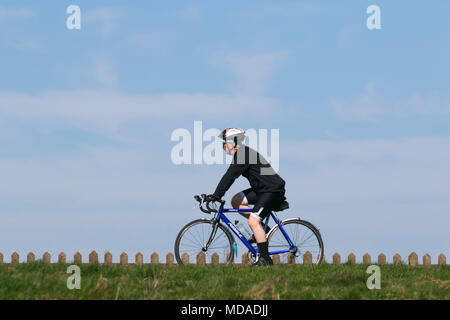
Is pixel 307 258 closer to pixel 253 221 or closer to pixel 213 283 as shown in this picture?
pixel 253 221

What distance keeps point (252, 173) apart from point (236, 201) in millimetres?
659

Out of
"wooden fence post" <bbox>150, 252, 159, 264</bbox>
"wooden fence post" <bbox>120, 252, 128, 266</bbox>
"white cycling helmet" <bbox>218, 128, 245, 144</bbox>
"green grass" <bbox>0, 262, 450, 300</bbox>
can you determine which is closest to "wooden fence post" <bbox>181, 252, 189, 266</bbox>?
"green grass" <bbox>0, 262, 450, 300</bbox>

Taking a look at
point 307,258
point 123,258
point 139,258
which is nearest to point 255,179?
point 307,258

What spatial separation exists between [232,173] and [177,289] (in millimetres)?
2845

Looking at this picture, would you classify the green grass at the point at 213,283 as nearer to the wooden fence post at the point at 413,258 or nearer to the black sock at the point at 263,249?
the black sock at the point at 263,249

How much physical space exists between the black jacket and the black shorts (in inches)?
4.1

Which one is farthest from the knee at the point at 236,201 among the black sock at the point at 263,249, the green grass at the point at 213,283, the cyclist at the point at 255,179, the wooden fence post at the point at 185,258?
the wooden fence post at the point at 185,258

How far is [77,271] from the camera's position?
27.1ft

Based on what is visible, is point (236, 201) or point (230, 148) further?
point (236, 201)

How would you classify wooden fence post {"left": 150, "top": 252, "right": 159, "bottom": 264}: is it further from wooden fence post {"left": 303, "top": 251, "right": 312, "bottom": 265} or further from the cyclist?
the cyclist

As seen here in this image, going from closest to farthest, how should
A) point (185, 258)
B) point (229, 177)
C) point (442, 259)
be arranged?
point (229, 177) < point (185, 258) < point (442, 259)

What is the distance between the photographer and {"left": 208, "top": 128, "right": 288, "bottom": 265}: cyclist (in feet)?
32.9

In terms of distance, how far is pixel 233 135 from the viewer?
10047 mm
